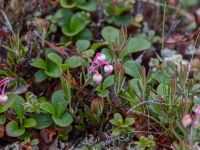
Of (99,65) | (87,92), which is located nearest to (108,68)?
(99,65)

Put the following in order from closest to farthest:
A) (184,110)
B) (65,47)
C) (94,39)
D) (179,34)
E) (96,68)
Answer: (184,110), (96,68), (65,47), (94,39), (179,34)

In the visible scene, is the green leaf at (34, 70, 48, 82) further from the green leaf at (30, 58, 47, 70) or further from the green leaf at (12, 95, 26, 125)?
the green leaf at (12, 95, 26, 125)

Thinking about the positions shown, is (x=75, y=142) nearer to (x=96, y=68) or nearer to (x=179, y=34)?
(x=96, y=68)

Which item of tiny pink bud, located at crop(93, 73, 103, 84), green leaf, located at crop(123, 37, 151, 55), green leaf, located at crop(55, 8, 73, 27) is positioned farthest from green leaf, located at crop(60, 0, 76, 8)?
tiny pink bud, located at crop(93, 73, 103, 84)

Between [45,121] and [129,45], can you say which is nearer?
[45,121]

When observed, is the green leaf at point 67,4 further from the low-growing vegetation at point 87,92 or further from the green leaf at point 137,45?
the green leaf at point 137,45

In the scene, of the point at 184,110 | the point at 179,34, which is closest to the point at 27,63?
the point at 184,110
